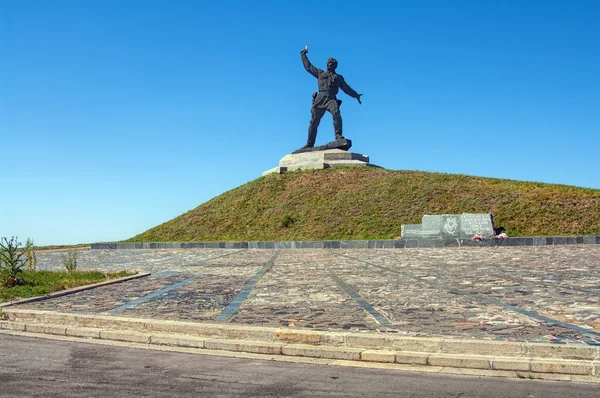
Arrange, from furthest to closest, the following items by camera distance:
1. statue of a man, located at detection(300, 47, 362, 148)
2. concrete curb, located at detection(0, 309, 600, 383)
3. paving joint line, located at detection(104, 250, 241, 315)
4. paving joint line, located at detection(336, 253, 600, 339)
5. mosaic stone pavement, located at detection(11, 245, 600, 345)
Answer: statue of a man, located at detection(300, 47, 362, 148)
paving joint line, located at detection(104, 250, 241, 315)
mosaic stone pavement, located at detection(11, 245, 600, 345)
paving joint line, located at detection(336, 253, 600, 339)
concrete curb, located at detection(0, 309, 600, 383)

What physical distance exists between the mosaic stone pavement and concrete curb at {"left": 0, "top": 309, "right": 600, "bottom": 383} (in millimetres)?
347

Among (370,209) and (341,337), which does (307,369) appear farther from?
(370,209)

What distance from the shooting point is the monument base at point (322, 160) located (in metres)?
37.6

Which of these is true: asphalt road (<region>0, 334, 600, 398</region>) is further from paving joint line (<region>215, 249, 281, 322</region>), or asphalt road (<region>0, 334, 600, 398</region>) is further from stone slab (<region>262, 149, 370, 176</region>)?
stone slab (<region>262, 149, 370, 176</region>)

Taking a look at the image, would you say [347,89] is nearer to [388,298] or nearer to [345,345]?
[388,298]

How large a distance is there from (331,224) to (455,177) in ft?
30.7

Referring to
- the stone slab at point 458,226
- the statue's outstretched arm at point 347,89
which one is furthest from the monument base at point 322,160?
the stone slab at point 458,226

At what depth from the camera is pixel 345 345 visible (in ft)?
19.0

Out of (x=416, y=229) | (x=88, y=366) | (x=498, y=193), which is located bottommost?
(x=88, y=366)

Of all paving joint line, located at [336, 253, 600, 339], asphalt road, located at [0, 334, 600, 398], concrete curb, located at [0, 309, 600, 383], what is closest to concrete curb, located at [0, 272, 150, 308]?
concrete curb, located at [0, 309, 600, 383]

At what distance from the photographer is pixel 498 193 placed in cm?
2814

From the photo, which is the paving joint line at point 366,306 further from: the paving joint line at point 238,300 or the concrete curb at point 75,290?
the concrete curb at point 75,290

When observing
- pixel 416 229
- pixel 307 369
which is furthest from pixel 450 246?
pixel 307 369

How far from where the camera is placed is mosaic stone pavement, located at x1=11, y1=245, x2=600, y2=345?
6.32 metres
